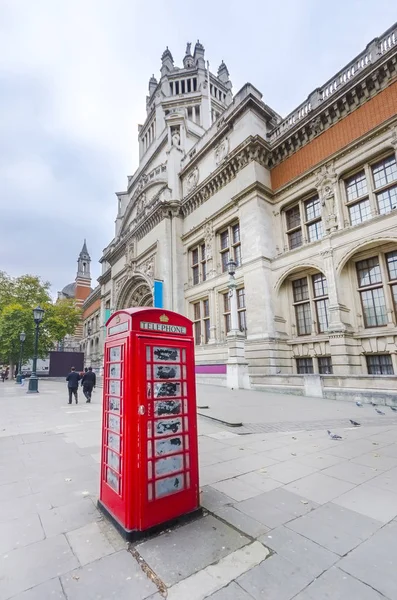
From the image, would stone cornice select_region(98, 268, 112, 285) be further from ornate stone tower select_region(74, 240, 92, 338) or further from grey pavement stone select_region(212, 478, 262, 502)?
grey pavement stone select_region(212, 478, 262, 502)

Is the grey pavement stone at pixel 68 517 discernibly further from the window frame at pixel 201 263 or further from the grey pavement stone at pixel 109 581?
the window frame at pixel 201 263

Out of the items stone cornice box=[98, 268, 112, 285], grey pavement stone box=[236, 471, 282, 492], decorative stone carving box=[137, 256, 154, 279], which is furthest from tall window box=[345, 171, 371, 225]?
stone cornice box=[98, 268, 112, 285]

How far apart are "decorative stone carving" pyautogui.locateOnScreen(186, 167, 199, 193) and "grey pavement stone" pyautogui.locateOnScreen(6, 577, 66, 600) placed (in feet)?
84.5

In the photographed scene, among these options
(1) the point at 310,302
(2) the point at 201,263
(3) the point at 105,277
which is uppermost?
(3) the point at 105,277

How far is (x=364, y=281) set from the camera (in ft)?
48.8

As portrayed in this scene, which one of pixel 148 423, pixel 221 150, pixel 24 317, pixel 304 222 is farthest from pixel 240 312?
pixel 24 317

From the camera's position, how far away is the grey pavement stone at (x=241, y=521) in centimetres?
261

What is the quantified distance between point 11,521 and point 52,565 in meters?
1.00

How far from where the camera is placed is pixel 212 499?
3.26 metres

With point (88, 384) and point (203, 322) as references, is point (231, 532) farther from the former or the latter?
point (203, 322)

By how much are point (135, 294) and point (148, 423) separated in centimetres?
3204

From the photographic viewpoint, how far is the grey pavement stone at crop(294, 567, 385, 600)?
1.86 meters

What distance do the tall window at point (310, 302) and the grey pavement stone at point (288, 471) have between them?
42.8ft

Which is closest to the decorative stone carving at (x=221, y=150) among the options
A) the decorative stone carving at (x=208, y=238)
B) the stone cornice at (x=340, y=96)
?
the stone cornice at (x=340, y=96)
